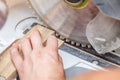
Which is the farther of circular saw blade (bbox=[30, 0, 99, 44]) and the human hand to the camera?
circular saw blade (bbox=[30, 0, 99, 44])

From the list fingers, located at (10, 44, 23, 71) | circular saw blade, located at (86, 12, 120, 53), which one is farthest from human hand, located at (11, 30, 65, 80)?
circular saw blade, located at (86, 12, 120, 53)

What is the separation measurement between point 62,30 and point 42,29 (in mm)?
62

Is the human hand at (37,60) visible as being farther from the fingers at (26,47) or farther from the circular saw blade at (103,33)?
the circular saw blade at (103,33)

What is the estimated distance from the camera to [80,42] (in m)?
0.82

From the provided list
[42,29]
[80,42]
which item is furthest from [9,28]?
[80,42]

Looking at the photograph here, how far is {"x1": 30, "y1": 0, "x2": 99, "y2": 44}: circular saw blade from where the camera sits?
0.78 meters

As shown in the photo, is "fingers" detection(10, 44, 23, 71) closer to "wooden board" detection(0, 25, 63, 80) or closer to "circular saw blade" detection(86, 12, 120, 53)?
"wooden board" detection(0, 25, 63, 80)

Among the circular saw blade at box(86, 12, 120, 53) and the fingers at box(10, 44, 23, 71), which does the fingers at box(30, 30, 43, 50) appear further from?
the circular saw blade at box(86, 12, 120, 53)

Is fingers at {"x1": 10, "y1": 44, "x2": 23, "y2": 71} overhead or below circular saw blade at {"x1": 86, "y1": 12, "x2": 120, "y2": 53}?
overhead

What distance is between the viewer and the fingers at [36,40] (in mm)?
714

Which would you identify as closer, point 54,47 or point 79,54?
point 54,47

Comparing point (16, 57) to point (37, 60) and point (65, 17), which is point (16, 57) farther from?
point (65, 17)

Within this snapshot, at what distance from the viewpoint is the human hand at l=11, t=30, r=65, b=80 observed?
66 cm

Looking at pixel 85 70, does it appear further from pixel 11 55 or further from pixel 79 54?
pixel 11 55
